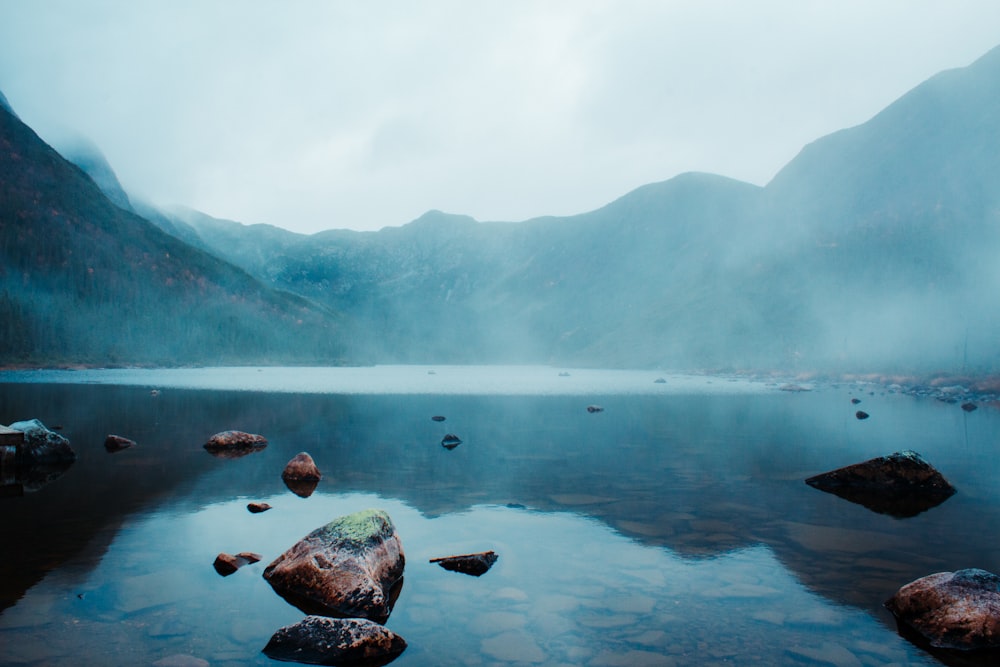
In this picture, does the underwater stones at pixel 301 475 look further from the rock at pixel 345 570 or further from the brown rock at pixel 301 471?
the rock at pixel 345 570

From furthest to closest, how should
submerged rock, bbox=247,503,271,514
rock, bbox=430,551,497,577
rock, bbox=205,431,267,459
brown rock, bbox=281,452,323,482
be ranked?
rock, bbox=205,431,267,459 → brown rock, bbox=281,452,323,482 → submerged rock, bbox=247,503,271,514 → rock, bbox=430,551,497,577

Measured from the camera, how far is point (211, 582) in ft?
36.8

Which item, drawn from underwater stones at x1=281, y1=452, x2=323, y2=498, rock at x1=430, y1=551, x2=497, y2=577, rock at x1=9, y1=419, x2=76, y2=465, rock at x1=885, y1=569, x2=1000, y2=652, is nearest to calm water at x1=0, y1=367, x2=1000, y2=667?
rock at x1=430, y1=551, x2=497, y2=577

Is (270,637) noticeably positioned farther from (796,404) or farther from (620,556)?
(796,404)

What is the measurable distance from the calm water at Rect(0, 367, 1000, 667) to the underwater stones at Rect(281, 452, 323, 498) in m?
0.43

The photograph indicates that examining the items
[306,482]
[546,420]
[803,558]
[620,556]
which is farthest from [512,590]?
[546,420]

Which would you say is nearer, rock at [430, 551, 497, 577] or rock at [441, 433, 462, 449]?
rock at [430, 551, 497, 577]

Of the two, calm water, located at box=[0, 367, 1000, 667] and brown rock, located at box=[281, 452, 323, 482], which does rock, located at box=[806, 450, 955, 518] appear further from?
brown rock, located at box=[281, 452, 323, 482]

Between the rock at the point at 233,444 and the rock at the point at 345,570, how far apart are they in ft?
57.4

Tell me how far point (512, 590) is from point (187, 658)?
5.38 m

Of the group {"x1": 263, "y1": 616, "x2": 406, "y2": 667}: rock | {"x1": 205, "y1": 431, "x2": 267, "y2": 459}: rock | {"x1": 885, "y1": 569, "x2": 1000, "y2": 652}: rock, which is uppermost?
{"x1": 885, "y1": 569, "x2": 1000, "y2": 652}: rock

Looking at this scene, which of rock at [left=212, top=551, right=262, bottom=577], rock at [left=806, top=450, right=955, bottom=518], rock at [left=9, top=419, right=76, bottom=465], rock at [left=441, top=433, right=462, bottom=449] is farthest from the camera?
rock at [left=441, top=433, right=462, bottom=449]

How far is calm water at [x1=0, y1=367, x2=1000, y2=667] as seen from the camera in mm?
8906

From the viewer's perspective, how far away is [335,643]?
8328 millimetres
